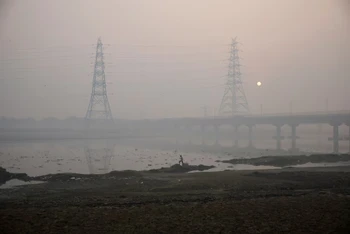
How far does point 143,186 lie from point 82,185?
146 inches

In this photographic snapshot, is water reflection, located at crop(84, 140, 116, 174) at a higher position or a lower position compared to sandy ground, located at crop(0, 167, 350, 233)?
lower

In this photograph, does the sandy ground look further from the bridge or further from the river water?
the bridge

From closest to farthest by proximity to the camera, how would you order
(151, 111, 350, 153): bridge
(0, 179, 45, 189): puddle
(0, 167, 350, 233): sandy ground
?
1. (0, 167, 350, 233): sandy ground
2. (0, 179, 45, 189): puddle
3. (151, 111, 350, 153): bridge

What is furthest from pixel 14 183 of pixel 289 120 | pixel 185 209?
pixel 289 120

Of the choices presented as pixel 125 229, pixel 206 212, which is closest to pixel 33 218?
pixel 125 229

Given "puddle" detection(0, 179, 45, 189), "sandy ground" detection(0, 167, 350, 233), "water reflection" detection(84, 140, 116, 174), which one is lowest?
"water reflection" detection(84, 140, 116, 174)

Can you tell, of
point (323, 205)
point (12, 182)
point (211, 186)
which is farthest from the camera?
point (12, 182)

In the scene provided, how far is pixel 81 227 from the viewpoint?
855 cm

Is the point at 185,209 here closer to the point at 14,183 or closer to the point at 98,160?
the point at 14,183

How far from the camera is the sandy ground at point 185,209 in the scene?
8.35m

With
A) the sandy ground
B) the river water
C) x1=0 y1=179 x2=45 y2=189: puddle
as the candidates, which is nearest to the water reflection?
the river water

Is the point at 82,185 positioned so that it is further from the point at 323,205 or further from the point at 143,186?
the point at 323,205

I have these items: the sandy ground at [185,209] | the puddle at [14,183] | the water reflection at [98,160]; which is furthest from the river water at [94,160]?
the sandy ground at [185,209]

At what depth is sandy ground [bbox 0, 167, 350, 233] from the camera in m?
8.35
